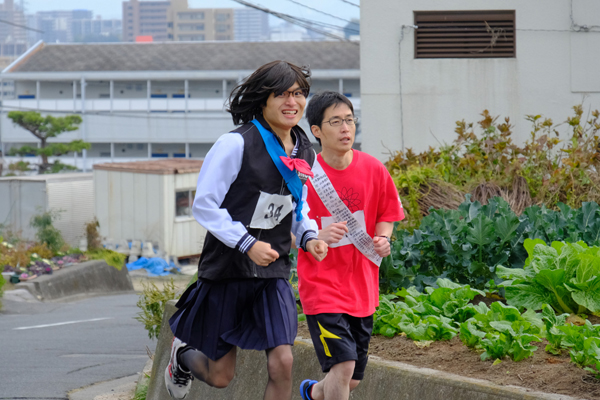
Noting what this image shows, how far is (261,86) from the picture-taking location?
3338 millimetres

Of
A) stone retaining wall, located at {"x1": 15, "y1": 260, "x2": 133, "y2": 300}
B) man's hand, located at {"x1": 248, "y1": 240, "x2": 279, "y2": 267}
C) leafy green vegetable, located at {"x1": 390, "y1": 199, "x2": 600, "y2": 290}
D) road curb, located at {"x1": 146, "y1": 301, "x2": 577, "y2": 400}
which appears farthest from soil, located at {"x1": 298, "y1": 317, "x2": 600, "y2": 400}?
stone retaining wall, located at {"x1": 15, "y1": 260, "x2": 133, "y2": 300}


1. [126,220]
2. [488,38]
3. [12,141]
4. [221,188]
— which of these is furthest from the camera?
[12,141]

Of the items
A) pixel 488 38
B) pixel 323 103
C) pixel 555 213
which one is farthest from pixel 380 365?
pixel 488 38

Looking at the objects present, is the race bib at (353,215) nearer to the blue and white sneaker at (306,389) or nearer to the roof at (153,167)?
the blue and white sneaker at (306,389)

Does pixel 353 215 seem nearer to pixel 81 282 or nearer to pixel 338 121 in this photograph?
pixel 338 121

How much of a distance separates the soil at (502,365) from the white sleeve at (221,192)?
4.82 ft

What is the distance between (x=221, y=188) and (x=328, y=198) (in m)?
0.76

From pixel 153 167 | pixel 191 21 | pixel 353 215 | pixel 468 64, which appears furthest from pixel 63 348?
pixel 191 21

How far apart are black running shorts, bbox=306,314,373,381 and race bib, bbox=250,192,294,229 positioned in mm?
615

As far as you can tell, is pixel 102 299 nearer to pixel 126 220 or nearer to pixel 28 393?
pixel 126 220

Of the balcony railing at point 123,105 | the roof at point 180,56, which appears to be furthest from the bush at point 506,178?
the balcony railing at point 123,105

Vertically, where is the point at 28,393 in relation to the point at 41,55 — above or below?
below

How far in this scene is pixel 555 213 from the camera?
5.86 meters

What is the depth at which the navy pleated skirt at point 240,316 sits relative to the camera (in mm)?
3236
